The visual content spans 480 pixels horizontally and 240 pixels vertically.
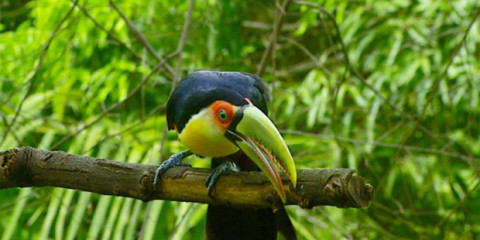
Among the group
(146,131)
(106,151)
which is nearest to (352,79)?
(146,131)

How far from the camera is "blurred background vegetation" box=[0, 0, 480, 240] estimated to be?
2.54 meters

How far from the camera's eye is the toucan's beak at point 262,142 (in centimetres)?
130

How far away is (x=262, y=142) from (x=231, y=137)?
0.39 feet

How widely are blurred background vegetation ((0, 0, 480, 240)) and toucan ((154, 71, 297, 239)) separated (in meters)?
0.64

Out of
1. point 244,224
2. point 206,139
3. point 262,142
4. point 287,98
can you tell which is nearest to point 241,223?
point 244,224

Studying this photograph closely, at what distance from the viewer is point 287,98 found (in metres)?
3.36

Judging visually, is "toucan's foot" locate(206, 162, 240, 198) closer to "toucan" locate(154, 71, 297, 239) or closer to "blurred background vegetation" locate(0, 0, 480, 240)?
"toucan" locate(154, 71, 297, 239)

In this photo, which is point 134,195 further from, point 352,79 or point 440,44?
point 440,44

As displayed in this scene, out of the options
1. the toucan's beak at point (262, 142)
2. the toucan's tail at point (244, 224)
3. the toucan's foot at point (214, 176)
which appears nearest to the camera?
the toucan's beak at point (262, 142)

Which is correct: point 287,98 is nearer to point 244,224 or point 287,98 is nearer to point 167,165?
point 244,224

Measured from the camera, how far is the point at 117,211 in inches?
94.3

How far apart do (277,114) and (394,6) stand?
2.94 ft

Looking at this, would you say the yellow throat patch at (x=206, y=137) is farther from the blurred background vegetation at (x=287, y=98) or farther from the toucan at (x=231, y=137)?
the blurred background vegetation at (x=287, y=98)

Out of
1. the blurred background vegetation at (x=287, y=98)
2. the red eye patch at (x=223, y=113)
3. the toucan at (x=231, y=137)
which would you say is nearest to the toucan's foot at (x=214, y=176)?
the toucan at (x=231, y=137)
